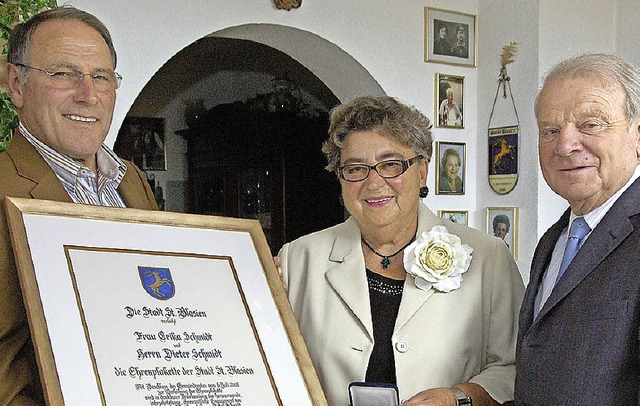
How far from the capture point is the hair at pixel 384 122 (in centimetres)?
205

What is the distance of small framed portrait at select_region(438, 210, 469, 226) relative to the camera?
464cm

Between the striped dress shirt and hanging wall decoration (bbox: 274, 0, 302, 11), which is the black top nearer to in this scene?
the striped dress shirt

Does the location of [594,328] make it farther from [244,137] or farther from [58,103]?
[244,137]

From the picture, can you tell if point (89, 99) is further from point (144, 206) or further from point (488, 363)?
point (488, 363)

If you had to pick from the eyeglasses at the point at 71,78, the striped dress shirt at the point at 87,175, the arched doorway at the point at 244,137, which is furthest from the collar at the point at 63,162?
the arched doorway at the point at 244,137

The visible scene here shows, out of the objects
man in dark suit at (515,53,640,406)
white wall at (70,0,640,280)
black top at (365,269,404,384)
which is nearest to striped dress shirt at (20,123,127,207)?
black top at (365,269,404,384)

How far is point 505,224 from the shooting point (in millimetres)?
4531

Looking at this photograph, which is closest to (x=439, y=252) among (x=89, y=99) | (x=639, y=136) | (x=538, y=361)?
(x=538, y=361)

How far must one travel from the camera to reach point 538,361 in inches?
64.1

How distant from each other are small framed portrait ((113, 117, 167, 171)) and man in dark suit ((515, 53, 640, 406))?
18.3 feet

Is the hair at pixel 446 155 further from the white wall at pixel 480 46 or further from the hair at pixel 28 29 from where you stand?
the hair at pixel 28 29

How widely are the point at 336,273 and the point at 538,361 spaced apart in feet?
2.15

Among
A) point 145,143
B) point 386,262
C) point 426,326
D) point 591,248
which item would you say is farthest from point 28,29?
point 145,143

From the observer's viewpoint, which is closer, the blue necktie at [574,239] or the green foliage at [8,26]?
the blue necktie at [574,239]
